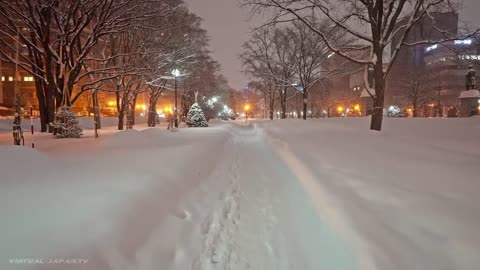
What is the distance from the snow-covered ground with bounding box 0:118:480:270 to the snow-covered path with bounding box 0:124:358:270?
0.02 meters

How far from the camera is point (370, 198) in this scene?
17.3 ft

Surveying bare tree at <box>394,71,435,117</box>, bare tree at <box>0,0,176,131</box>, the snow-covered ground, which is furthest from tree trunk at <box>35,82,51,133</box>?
bare tree at <box>394,71,435,117</box>

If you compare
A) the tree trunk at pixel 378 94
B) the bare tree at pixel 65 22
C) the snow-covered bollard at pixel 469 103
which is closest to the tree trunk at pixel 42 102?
the bare tree at pixel 65 22

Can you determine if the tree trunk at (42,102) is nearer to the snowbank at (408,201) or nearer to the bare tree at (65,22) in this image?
the bare tree at (65,22)

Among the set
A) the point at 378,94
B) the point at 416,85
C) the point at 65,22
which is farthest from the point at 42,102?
the point at 416,85

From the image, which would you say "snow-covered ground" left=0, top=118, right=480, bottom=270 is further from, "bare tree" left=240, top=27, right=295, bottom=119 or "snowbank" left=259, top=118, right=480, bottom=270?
"bare tree" left=240, top=27, right=295, bottom=119

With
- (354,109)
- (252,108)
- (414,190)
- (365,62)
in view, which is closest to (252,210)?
(414,190)

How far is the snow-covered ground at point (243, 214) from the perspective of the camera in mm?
3703

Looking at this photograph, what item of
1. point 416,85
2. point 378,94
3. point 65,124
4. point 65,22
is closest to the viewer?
point 378,94

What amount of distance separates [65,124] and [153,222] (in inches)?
635

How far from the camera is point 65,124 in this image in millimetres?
19000

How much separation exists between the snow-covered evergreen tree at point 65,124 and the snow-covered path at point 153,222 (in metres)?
11.5

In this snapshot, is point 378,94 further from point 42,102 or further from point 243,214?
point 42,102

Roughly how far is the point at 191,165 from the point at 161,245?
18.1ft
